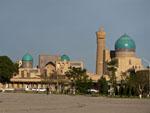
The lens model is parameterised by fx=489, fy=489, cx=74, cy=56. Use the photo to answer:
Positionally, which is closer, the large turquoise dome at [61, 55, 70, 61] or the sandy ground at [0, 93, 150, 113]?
the sandy ground at [0, 93, 150, 113]

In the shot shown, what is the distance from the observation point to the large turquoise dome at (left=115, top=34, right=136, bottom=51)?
114 metres

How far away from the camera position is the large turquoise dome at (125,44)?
375 ft

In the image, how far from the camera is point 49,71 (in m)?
137

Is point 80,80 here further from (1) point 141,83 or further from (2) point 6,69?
(2) point 6,69

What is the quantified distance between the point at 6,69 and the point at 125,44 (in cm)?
2882

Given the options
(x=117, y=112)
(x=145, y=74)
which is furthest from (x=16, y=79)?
(x=117, y=112)

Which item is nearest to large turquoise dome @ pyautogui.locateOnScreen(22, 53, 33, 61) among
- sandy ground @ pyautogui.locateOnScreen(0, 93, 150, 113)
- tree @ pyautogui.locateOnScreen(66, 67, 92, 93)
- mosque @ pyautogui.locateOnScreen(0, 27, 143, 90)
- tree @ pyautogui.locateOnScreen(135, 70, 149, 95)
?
mosque @ pyautogui.locateOnScreen(0, 27, 143, 90)

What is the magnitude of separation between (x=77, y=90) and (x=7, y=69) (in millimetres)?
27230

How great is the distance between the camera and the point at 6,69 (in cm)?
11650

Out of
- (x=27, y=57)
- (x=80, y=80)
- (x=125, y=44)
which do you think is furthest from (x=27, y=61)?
(x=80, y=80)

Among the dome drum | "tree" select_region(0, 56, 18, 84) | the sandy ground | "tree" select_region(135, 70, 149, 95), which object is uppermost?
the dome drum

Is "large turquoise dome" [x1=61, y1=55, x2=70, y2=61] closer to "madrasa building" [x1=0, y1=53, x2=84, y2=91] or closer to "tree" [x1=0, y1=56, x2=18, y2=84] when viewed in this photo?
"madrasa building" [x1=0, y1=53, x2=84, y2=91]

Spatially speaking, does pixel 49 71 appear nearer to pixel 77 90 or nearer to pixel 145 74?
pixel 77 90

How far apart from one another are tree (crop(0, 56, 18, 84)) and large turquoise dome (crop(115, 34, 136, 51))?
84.1ft
